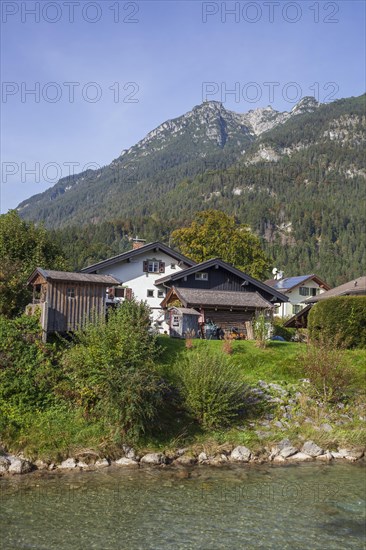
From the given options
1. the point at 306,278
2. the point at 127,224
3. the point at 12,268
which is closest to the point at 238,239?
the point at 306,278

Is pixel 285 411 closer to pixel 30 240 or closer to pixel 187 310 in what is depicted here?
pixel 187 310

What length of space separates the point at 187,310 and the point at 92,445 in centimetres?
1518

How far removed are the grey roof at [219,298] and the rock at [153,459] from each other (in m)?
16.0

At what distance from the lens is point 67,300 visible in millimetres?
26016

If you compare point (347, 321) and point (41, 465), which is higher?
point (347, 321)

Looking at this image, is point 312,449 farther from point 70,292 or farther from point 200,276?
point 200,276

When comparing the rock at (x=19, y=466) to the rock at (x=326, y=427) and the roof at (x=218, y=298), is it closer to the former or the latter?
the rock at (x=326, y=427)

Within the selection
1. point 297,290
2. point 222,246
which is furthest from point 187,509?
point 297,290

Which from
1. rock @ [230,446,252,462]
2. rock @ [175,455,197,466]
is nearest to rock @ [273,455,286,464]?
rock @ [230,446,252,462]

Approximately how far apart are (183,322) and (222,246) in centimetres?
2902

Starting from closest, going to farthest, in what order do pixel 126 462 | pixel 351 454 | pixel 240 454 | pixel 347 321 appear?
1. pixel 126 462
2. pixel 240 454
3. pixel 351 454
4. pixel 347 321

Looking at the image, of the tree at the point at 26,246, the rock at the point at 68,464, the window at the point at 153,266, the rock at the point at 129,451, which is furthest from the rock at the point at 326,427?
the window at the point at 153,266

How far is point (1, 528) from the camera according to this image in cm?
1341

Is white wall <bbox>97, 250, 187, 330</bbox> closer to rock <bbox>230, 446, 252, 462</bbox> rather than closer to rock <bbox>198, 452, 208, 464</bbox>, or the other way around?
rock <bbox>230, 446, 252, 462</bbox>
